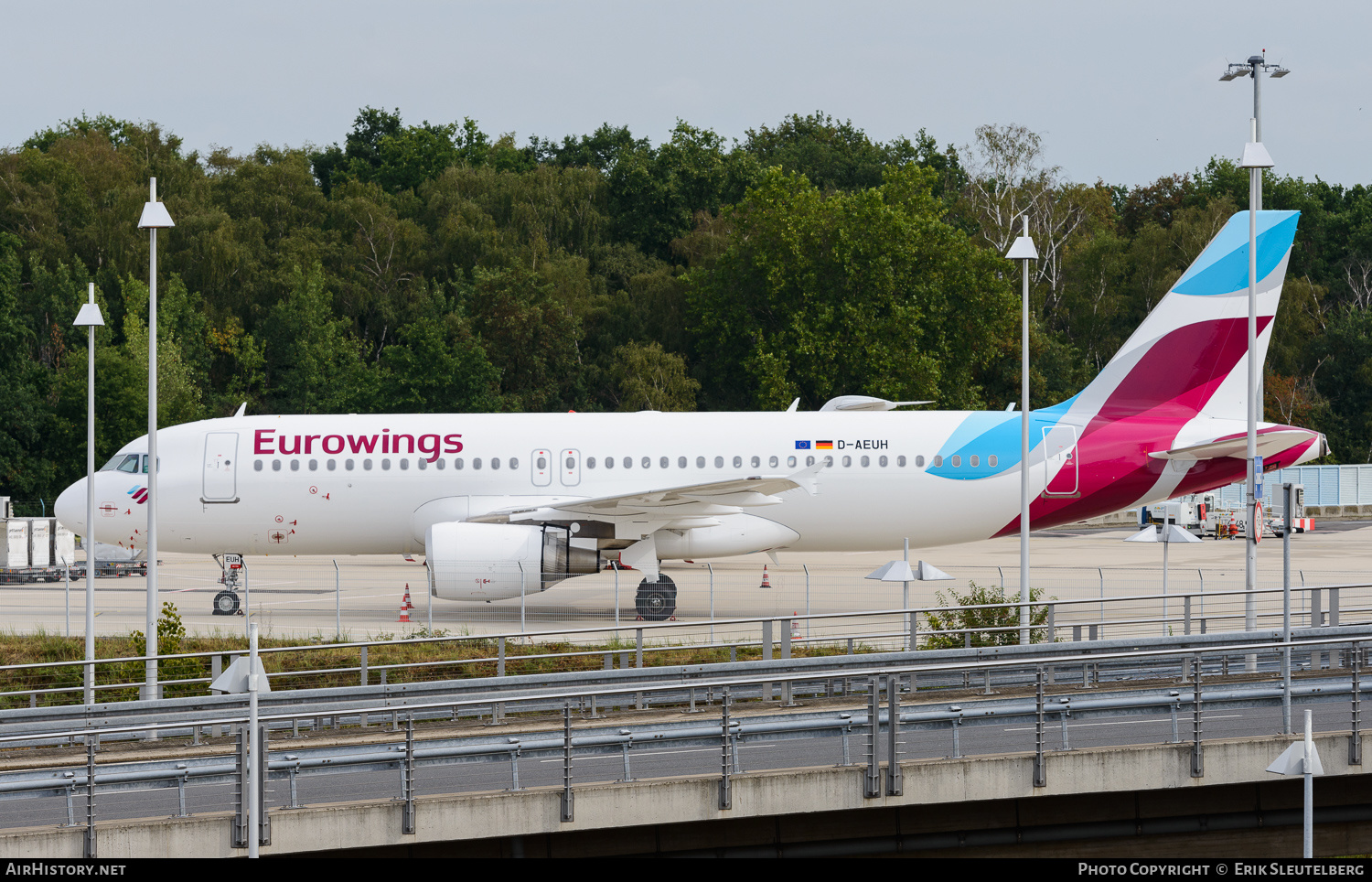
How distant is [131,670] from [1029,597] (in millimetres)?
15008

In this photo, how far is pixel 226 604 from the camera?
3061 cm

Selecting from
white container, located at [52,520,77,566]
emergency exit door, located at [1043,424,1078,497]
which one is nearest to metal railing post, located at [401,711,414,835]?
emergency exit door, located at [1043,424,1078,497]

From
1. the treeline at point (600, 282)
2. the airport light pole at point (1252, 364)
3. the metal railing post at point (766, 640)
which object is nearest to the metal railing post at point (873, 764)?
the metal railing post at point (766, 640)

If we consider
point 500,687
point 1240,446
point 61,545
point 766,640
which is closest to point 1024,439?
point 1240,446

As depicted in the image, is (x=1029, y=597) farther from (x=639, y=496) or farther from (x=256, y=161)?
(x=256, y=161)

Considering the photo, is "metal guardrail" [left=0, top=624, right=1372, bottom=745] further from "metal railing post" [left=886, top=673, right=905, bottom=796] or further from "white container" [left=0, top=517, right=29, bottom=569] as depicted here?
"white container" [left=0, top=517, right=29, bottom=569]

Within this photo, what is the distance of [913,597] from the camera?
32.1 meters

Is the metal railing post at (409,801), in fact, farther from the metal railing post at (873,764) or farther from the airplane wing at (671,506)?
the airplane wing at (671,506)

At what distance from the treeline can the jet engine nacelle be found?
101 feet

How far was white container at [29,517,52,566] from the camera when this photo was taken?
39.8 metres

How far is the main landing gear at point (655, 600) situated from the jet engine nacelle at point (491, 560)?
159 centimetres

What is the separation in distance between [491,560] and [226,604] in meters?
6.91

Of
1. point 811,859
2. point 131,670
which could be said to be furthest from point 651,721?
point 131,670

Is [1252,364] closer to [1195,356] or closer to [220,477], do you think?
[1195,356]
